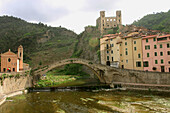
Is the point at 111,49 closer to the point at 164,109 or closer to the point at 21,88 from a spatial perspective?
the point at 164,109

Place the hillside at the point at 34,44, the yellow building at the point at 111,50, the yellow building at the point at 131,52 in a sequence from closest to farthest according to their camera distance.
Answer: the yellow building at the point at 131,52, the yellow building at the point at 111,50, the hillside at the point at 34,44

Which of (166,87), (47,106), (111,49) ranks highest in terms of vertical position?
(111,49)

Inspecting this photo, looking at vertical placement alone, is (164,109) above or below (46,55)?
below

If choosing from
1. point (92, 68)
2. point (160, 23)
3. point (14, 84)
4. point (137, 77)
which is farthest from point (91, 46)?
point (14, 84)

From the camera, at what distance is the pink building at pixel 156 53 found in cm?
2967

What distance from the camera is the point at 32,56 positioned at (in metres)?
96.3

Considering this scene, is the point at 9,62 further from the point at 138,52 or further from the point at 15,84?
the point at 138,52

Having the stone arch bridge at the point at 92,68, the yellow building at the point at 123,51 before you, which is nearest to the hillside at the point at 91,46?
the yellow building at the point at 123,51

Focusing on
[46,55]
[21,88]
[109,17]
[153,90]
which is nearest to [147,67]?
[153,90]

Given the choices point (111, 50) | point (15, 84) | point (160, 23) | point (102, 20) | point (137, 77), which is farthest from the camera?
point (102, 20)

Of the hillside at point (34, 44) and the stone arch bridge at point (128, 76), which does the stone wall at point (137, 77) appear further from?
the hillside at point (34, 44)

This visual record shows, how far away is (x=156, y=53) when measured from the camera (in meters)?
31.3

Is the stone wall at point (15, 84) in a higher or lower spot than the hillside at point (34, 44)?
lower

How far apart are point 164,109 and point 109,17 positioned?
65279 mm
